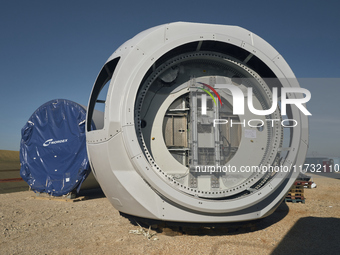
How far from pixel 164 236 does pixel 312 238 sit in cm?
199

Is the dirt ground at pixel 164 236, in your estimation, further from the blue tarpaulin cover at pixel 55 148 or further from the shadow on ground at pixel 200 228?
the blue tarpaulin cover at pixel 55 148

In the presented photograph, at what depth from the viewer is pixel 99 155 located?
12.7 feet

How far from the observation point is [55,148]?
7.54 meters

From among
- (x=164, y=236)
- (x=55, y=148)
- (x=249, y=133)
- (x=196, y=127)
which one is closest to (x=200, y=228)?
(x=164, y=236)

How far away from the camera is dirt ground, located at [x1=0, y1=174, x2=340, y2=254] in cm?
330

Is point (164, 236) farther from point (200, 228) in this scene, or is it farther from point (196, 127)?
point (196, 127)

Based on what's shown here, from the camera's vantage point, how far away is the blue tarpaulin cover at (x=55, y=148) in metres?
7.12

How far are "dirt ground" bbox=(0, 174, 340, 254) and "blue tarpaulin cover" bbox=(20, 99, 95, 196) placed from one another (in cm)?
→ 173

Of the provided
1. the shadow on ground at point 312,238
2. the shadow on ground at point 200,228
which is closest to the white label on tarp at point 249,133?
the shadow on ground at point 200,228

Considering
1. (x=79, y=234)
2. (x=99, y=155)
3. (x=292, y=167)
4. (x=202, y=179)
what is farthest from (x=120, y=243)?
(x=292, y=167)

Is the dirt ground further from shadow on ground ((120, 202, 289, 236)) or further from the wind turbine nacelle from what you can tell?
the wind turbine nacelle

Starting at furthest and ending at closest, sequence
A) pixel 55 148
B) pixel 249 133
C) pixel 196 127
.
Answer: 1. pixel 55 148
2. pixel 249 133
3. pixel 196 127

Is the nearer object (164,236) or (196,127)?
(164,236)

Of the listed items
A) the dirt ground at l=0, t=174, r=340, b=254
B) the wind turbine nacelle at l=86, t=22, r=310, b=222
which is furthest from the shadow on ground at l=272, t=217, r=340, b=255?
the wind turbine nacelle at l=86, t=22, r=310, b=222
